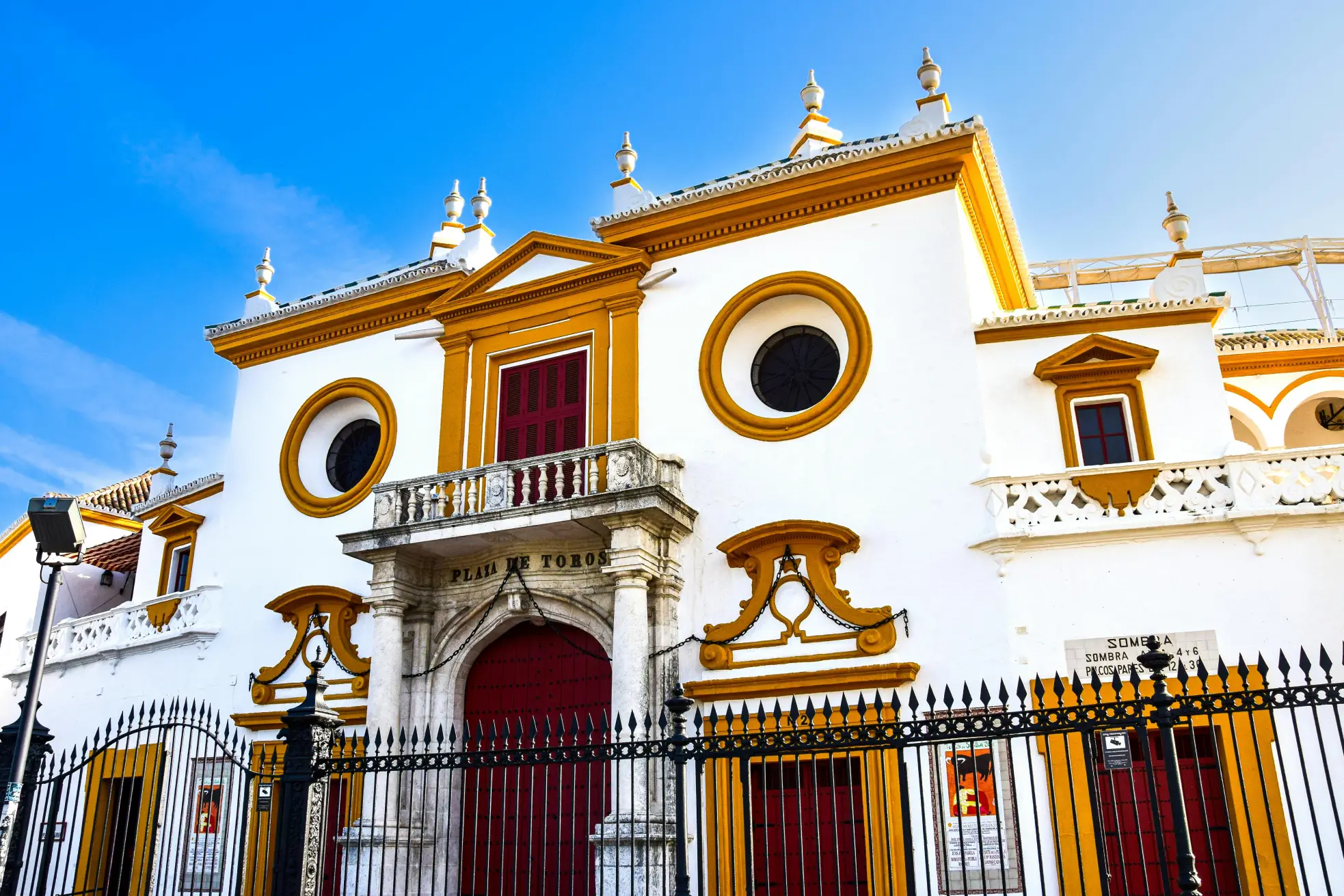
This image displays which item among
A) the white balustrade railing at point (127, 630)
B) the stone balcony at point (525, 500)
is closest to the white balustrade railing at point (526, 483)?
the stone balcony at point (525, 500)

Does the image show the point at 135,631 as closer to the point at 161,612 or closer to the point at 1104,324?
the point at 161,612

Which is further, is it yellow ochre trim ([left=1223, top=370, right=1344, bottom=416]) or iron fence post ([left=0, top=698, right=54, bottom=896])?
yellow ochre trim ([left=1223, top=370, right=1344, bottom=416])

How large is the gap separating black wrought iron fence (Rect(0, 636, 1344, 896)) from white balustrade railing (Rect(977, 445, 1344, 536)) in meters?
1.63

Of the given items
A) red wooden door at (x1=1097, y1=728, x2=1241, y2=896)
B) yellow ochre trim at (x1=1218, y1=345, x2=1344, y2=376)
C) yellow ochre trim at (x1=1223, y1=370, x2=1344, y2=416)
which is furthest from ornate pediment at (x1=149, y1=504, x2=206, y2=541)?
yellow ochre trim at (x1=1218, y1=345, x2=1344, y2=376)

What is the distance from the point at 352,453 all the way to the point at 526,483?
4704 mm

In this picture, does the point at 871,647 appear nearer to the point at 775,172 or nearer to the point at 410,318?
the point at 775,172

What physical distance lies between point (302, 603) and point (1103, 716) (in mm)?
12017

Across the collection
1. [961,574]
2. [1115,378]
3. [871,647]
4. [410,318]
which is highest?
[410,318]

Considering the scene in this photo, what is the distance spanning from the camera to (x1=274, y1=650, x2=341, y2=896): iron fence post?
Answer: 7.65 metres

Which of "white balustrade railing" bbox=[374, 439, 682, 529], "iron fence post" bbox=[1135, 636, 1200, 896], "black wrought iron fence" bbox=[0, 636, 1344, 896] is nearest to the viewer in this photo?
"iron fence post" bbox=[1135, 636, 1200, 896]

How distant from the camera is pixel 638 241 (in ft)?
49.3

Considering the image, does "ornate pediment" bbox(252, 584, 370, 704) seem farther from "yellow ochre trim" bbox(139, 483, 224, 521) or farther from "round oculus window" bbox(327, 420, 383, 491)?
"yellow ochre trim" bbox(139, 483, 224, 521)

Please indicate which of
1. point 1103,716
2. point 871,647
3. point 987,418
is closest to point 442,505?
point 871,647

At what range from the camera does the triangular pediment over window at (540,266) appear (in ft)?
49.0
